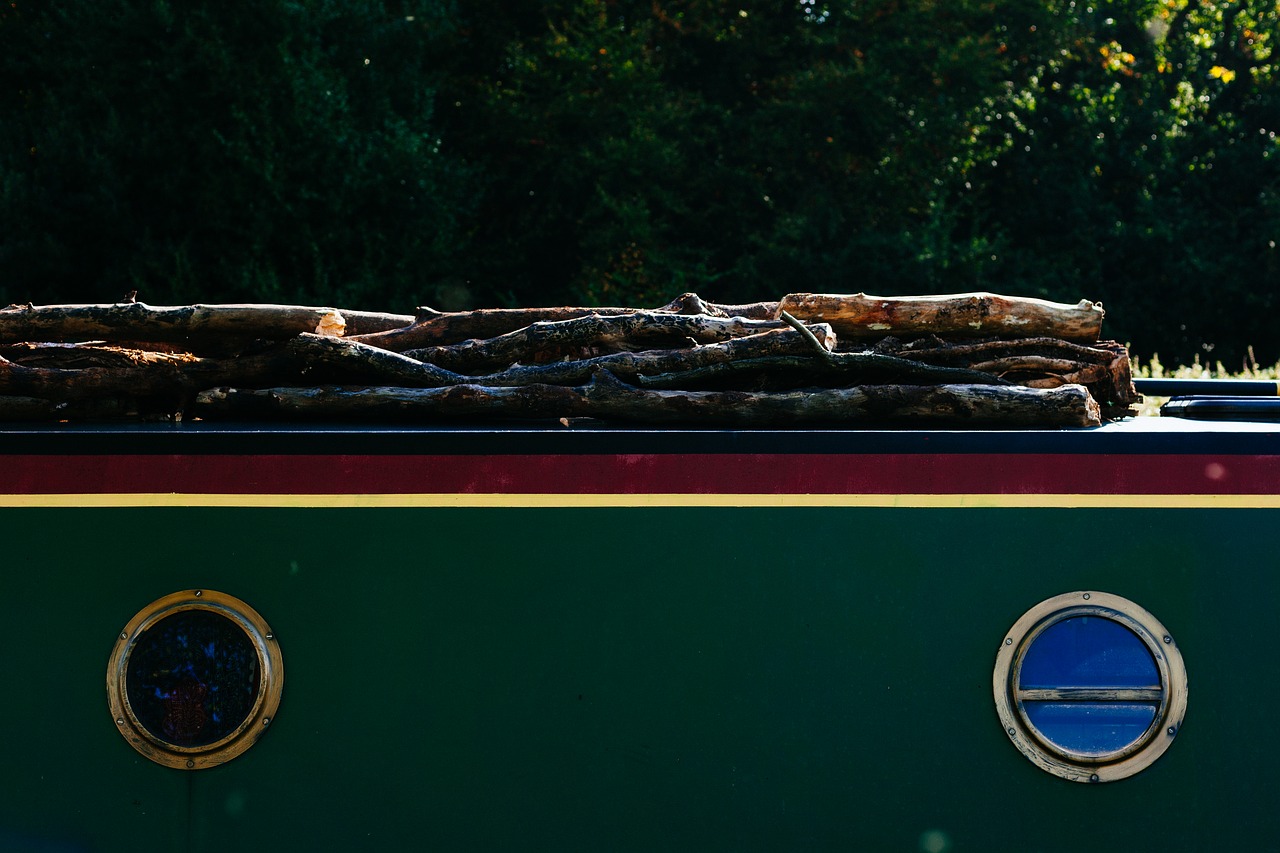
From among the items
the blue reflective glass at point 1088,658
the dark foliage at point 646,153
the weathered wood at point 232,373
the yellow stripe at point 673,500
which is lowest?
the blue reflective glass at point 1088,658

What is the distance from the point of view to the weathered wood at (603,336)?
8.66 feet

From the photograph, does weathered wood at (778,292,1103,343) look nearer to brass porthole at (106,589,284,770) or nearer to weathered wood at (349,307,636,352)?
weathered wood at (349,307,636,352)

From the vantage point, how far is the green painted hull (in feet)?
7.13

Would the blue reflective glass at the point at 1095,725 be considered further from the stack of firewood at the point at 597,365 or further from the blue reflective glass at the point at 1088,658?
the stack of firewood at the point at 597,365

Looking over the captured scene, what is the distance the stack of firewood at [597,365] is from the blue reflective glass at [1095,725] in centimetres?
52

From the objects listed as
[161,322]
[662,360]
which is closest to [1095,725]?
[662,360]

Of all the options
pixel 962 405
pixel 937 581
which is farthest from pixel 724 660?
pixel 962 405

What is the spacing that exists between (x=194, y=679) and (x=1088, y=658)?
5.10 ft

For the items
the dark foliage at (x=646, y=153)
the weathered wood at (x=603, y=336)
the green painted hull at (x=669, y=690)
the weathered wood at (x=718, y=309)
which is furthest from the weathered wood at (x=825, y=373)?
the dark foliage at (x=646, y=153)

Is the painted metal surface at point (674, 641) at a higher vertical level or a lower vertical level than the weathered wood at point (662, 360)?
lower

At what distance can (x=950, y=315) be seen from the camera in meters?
2.59

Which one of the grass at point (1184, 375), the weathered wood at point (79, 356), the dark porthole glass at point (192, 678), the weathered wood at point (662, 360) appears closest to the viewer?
the dark porthole glass at point (192, 678)

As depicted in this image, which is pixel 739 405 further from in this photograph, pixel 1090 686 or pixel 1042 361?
pixel 1090 686

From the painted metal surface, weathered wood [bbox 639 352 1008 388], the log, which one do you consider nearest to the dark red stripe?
the painted metal surface
